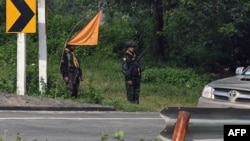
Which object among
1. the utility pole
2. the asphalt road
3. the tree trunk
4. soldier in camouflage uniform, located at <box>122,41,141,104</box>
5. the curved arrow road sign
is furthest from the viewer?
the tree trunk

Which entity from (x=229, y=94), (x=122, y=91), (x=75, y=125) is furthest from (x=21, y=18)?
(x=229, y=94)

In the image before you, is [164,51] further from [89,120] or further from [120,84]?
[89,120]

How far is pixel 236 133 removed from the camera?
5992 mm

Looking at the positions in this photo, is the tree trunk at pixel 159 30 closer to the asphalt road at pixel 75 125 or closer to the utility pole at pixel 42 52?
the utility pole at pixel 42 52

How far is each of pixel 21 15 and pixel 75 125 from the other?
5.23 metres

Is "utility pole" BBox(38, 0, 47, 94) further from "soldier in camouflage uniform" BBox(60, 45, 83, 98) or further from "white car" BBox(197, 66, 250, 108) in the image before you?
"white car" BBox(197, 66, 250, 108)

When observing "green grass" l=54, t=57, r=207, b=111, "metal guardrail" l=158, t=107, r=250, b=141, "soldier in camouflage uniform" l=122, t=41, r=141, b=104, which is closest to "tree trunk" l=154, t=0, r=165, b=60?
"green grass" l=54, t=57, r=207, b=111

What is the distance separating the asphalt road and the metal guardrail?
3841mm

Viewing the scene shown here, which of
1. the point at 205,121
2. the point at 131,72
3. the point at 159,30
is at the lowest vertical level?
the point at 205,121

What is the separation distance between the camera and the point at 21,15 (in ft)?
59.3

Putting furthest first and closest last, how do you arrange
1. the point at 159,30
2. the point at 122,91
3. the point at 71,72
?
the point at 159,30 → the point at 122,91 → the point at 71,72

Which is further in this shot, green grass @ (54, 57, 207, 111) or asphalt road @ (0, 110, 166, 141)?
green grass @ (54, 57, 207, 111)

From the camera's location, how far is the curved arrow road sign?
18.1 meters

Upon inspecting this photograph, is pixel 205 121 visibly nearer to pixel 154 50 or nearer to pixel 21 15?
pixel 21 15
